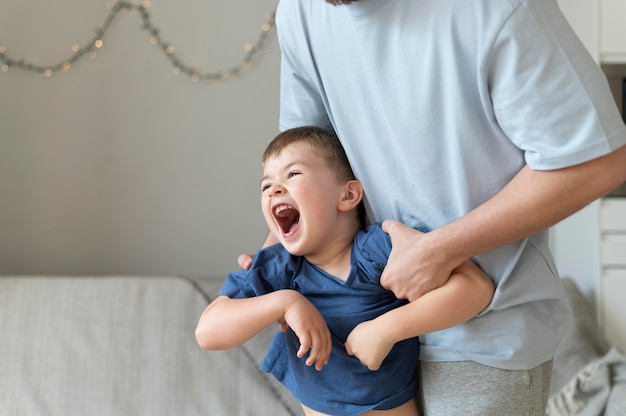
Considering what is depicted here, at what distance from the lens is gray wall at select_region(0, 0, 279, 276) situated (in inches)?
97.6

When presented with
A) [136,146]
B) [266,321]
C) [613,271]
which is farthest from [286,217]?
[613,271]

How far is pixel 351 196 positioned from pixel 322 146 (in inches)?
3.3

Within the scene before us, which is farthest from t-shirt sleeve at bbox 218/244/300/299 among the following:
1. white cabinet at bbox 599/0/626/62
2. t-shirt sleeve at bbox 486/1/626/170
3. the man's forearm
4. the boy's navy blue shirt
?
white cabinet at bbox 599/0/626/62

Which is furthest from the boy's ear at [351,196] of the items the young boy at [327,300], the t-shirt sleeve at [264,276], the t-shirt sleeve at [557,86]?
the t-shirt sleeve at [557,86]

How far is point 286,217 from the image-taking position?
1036mm

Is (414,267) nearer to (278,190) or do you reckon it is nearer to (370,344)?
(370,344)

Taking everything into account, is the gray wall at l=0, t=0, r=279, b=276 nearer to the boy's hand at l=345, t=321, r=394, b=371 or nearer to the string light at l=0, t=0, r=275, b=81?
the string light at l=0, t=0, r=275, b=81

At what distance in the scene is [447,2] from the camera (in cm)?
87

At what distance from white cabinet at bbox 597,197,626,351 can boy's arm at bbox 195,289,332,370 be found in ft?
5.76

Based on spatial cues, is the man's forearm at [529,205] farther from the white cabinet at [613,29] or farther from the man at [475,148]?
the white cabinet at [613,29]

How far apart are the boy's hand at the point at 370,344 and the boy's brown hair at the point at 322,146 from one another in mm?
223

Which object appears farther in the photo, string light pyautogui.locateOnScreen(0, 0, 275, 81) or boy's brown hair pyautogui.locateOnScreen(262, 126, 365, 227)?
string light pyautogui.locateOnScreen(0, 0, 275, 81)

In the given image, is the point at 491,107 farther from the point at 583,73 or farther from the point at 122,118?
the point at 122,118

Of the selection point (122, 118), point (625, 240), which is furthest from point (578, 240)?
point (122, 118)
